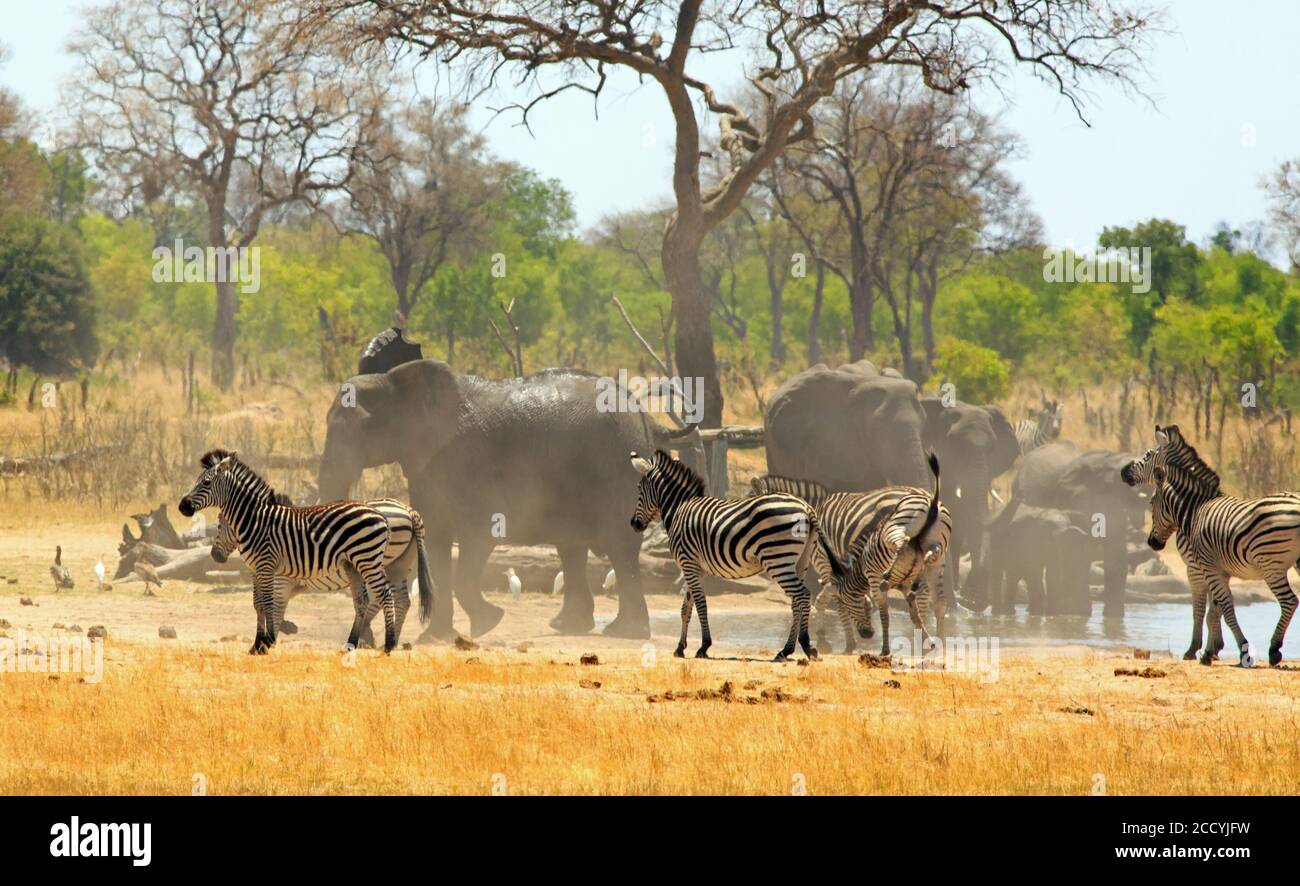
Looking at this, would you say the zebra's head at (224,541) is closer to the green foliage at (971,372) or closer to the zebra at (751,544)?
the zebra at (751,544)

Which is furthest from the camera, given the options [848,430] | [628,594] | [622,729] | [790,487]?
[848,430]

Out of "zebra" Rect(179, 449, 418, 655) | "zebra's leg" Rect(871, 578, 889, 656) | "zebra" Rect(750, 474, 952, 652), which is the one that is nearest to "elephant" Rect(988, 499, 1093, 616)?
"zebra" Rect(750, 474, 952, 652)

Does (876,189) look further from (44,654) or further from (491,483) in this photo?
(44,654)

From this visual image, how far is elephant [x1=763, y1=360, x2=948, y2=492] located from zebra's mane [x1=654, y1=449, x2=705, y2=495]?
8530 millimetres

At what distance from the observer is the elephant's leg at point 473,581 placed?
17453 millimetres

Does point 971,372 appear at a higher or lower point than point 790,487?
higher

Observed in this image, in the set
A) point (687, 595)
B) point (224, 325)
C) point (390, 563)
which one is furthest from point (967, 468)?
point (224, 325)

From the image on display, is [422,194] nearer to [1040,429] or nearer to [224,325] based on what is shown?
[224,325]

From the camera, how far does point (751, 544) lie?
12938 mm

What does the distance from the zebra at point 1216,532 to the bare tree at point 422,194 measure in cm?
4008

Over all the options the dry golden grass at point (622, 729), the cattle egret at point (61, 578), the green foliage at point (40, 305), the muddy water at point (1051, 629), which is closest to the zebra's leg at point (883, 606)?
the dry golden grass at point (622, 729)

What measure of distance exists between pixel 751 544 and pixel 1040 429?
21.8 metres
